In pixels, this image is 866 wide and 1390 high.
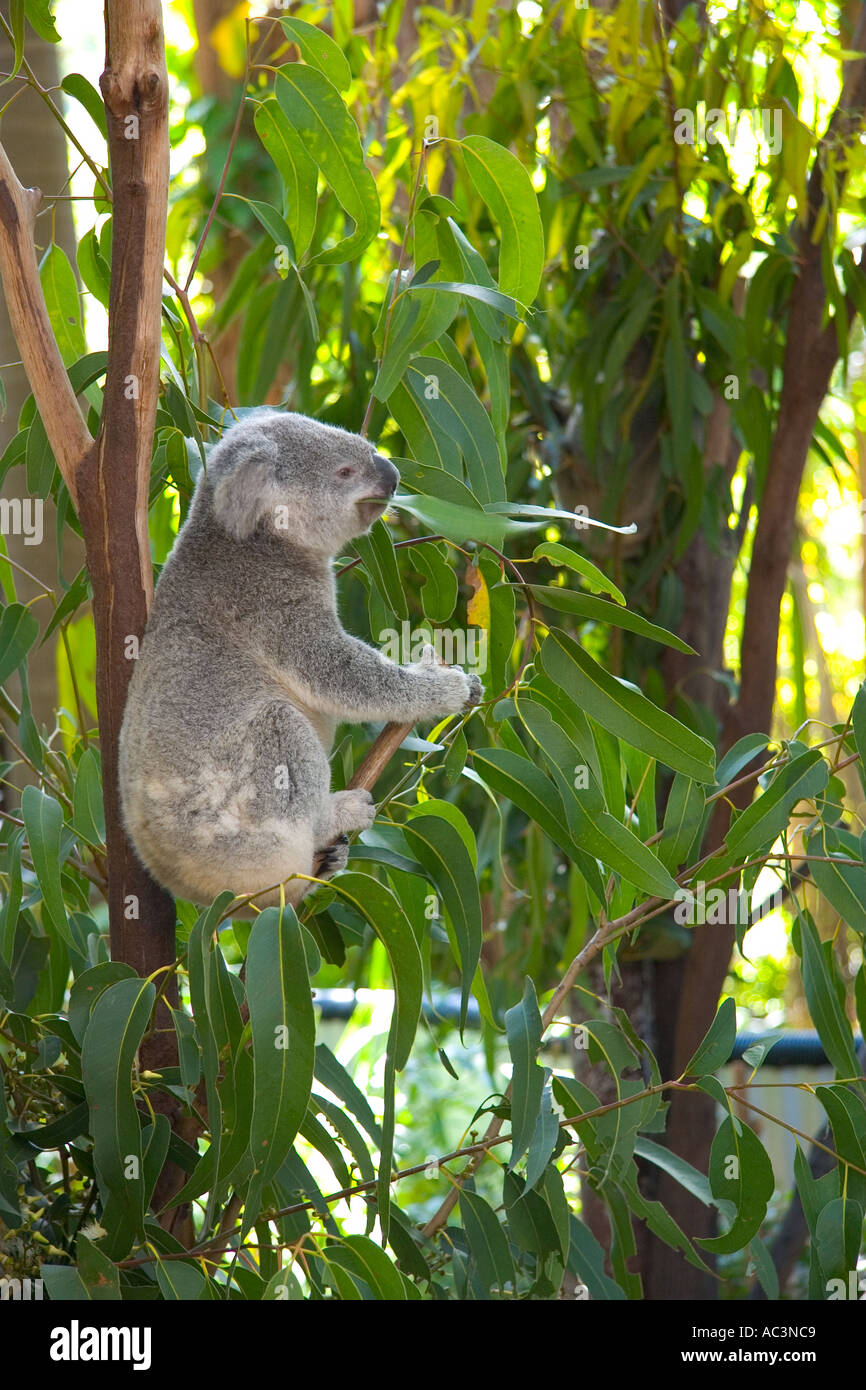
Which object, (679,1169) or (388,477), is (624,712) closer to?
(388,477)

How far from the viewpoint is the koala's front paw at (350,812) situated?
4.88 feet

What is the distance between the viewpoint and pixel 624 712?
4.39ft

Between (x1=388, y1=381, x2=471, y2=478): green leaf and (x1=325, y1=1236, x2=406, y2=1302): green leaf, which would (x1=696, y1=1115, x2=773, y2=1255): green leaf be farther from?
(x1=388, y1=381, x2=471, y2=478): green leaf

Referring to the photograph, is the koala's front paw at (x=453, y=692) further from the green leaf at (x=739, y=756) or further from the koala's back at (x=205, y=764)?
the green leaf at (x=739, y=756)

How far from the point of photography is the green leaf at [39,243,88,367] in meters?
1.78

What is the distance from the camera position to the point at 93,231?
1.68 m

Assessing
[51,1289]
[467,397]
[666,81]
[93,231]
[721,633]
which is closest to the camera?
[51,1289]

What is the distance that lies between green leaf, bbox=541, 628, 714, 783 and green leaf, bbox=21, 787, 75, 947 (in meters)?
0.59

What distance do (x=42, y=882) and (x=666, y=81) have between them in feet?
6.51

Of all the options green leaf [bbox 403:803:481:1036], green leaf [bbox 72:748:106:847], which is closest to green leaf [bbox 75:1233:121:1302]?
green leaf [bbox 403:803:481:1036]

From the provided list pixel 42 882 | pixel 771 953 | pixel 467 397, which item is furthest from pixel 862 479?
pixel 42 882

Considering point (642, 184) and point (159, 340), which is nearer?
point (159, 340)

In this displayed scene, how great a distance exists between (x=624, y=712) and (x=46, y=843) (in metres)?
0.66
